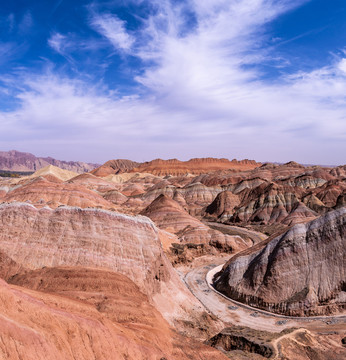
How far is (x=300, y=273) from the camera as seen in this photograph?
31016 millimetres

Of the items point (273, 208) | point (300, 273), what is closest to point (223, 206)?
point (273, 208)

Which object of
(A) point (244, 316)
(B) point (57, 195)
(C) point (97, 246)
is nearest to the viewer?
(C) point (97, 246)

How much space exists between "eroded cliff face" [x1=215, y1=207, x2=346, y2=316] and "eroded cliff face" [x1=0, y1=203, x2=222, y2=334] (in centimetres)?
704

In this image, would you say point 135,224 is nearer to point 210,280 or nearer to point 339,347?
point 210,280

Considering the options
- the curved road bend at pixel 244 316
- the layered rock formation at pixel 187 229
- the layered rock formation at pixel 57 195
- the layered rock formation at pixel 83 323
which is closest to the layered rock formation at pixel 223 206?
the layered rock formation at pixel 187 229

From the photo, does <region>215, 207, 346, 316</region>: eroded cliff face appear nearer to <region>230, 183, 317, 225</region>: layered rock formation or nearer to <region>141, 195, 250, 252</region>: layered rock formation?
<region>141, 195, 250, 252</region>: layered rock formation

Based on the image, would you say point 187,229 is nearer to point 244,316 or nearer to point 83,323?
point 244,316

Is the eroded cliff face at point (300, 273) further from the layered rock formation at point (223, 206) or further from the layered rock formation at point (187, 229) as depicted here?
the layered rock formation at point (223, 206)

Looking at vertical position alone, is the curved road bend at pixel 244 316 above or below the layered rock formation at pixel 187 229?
below

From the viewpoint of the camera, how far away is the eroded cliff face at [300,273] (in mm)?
Answer: 28734

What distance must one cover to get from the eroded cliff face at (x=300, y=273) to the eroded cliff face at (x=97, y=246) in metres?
7.04

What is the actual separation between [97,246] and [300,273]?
69.7 feet

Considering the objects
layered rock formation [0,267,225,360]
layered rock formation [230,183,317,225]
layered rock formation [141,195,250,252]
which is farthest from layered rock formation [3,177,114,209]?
layered rock formation [0,267,225,360]

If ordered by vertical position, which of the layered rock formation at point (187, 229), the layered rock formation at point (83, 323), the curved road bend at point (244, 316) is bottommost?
the curved road bend at point (244, 316)
